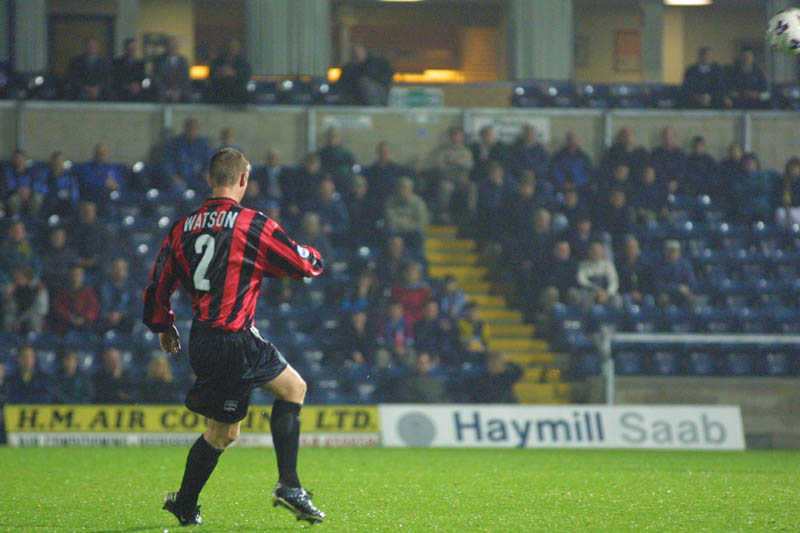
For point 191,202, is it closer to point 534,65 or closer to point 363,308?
point 363,308

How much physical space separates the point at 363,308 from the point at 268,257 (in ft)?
30.8

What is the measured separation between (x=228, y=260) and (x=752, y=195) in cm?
1378

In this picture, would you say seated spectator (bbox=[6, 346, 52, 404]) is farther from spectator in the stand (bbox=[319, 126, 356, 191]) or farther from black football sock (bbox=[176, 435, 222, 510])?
black football sock (bbox=[176, 435, 222, 510])

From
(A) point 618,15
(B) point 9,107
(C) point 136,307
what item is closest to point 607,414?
(C) point 136,307

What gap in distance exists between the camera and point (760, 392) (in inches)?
587

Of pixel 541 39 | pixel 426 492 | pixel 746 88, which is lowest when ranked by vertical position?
pixel 426 492

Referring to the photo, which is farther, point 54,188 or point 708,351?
point 54,188

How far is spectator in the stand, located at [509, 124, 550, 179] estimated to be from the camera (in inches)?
709

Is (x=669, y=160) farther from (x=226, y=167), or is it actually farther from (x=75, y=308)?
(x=226, y=167)

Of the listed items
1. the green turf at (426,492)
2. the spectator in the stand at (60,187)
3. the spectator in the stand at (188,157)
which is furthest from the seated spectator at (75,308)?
the spectator in the stand at (188,157)

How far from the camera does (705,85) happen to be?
1980 cm

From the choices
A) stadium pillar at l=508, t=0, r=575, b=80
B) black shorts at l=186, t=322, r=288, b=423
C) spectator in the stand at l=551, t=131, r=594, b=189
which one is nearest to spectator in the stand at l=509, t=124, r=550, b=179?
spectator in the stand at l=551, t=131, r=594, b=189

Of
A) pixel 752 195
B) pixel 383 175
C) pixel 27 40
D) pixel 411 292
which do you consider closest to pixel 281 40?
pixel 383 175

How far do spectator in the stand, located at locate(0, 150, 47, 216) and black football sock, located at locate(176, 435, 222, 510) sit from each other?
36.4 feet
